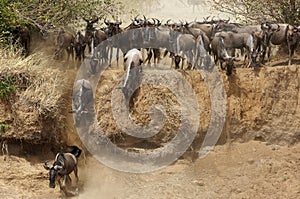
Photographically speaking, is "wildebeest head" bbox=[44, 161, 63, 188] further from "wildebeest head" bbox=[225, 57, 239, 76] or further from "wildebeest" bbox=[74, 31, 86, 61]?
"wildebeest" bbox=[74, 31, 86, 61]

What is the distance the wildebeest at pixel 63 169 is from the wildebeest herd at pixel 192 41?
522 cm

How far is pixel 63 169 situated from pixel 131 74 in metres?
3.93

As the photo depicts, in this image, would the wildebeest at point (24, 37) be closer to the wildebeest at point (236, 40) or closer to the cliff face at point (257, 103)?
the cliff face at point (257, 103)

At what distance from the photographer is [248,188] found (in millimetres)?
12672

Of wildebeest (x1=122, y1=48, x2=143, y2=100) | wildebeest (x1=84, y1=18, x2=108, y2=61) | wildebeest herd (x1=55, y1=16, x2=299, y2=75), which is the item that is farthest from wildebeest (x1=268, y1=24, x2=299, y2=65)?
wildebeest (x1=84, y1=18, x2=108, y2=61)

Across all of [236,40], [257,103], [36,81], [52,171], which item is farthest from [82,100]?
[236,40]

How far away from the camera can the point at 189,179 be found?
1300 centimetres

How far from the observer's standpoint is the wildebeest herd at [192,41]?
51.0 feet

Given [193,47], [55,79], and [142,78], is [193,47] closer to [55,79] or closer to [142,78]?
[142,78]

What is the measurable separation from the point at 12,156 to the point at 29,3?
572 centimetres

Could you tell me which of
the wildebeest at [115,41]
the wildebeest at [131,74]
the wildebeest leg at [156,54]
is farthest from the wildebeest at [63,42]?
the wildebeest leg at [156,54]

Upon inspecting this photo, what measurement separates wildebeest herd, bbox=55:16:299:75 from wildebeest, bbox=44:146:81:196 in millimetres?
5219

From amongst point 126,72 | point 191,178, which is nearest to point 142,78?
point 126,72

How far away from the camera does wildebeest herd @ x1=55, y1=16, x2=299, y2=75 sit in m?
15.5
